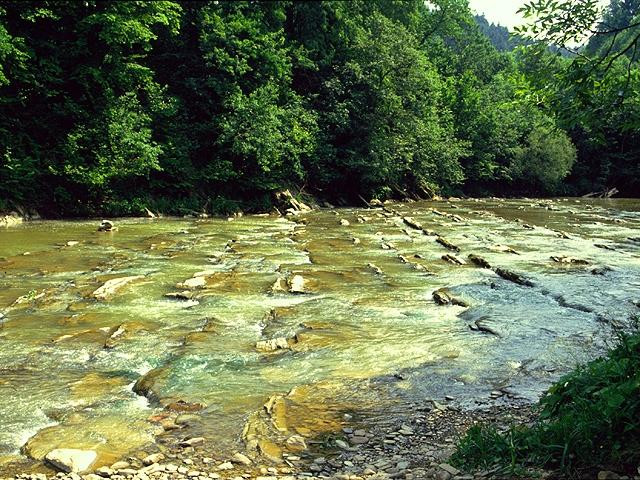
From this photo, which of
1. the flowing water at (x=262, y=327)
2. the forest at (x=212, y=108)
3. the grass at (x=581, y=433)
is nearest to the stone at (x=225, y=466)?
the flowing water at (x=262, y=327)

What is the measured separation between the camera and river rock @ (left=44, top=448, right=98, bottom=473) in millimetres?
4566

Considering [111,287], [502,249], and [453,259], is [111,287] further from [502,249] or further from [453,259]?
[502,249]

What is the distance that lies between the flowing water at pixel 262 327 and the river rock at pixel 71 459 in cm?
15

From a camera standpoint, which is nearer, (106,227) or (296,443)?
(296,443)

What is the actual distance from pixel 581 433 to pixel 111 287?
31.4 feet

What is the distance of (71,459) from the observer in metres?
4.66

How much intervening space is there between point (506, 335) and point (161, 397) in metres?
5.44

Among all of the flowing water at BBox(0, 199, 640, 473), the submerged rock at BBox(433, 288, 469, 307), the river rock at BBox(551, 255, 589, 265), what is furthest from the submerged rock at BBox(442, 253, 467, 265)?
the submerged rock at BBox(433, 288, 469, 307)

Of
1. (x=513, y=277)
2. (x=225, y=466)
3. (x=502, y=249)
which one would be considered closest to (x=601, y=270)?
(x=513, y=277)

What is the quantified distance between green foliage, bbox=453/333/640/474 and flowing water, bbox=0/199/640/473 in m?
1.73

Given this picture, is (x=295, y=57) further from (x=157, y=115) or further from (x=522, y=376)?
(x=522, y=376)

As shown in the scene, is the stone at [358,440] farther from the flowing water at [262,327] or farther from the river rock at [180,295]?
the river rock at [180,295]

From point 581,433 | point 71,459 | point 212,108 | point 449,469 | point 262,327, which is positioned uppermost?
point 212,108

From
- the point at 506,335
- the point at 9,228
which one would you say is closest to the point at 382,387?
the point at 506,335
